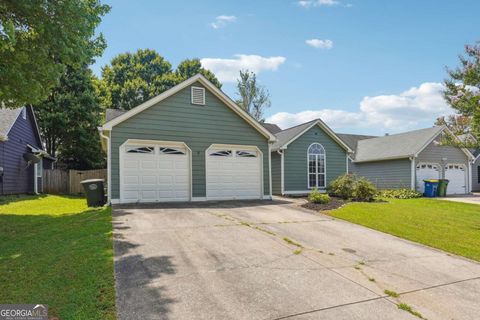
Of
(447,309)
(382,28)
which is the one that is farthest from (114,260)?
(382,28)

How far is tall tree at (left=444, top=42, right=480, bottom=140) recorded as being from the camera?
1009cm

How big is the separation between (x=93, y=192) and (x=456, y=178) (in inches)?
929

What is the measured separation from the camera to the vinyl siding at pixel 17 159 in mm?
16422

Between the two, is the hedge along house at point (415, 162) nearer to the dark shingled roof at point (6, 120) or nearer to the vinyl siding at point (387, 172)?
the vinyl siding at point (387, 172)

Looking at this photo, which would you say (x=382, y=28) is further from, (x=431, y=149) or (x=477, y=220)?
(x=431, y=149)

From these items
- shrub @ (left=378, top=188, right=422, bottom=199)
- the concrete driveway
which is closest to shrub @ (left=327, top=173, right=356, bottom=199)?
shrub @ (left=378, top=188, right=422, bottom=199)

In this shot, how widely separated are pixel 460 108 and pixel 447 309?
875cm

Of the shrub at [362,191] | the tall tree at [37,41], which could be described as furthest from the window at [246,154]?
the tall tree at [37,41]

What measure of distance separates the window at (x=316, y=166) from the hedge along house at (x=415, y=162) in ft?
19.3

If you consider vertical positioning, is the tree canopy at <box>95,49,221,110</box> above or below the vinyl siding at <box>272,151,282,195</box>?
above

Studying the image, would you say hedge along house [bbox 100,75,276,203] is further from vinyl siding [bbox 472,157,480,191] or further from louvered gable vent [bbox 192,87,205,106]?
vinyl siding [bbox 472,157,480,191]

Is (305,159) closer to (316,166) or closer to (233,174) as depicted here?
(316,166)

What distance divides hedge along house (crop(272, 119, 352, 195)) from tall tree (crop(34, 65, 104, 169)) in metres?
Result: 15.4

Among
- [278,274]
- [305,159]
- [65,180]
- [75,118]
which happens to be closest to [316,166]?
[305,159]
